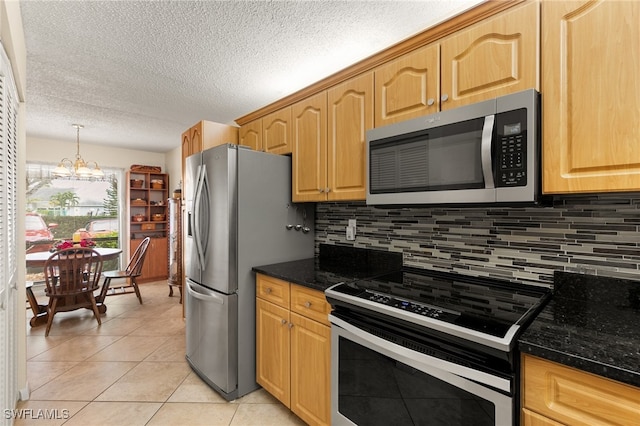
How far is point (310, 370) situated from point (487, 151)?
4.69 ft

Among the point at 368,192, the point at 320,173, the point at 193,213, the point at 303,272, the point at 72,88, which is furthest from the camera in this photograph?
the point at 72,88

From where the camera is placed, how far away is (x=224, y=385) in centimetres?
206

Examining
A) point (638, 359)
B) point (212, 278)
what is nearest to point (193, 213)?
point (212, 278)

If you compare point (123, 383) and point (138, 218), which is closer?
point (123, 383)

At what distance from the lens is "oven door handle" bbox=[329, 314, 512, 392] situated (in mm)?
971

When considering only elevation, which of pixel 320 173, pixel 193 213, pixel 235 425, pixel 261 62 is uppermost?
pixel 261 62

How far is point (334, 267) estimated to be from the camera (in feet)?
7.02

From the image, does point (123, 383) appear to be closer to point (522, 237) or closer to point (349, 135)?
point (349, 135)

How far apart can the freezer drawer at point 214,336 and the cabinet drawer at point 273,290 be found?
178mm

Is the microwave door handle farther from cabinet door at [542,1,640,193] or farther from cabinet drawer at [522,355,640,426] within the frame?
cabinet drawer at [522,355,640,426]

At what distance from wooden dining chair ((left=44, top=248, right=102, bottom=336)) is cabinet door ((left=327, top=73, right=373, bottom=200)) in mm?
3150

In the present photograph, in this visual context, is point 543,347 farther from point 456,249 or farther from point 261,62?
point 261,62

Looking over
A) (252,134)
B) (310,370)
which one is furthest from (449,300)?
(252,134)

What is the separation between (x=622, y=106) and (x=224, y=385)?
8.15ft
